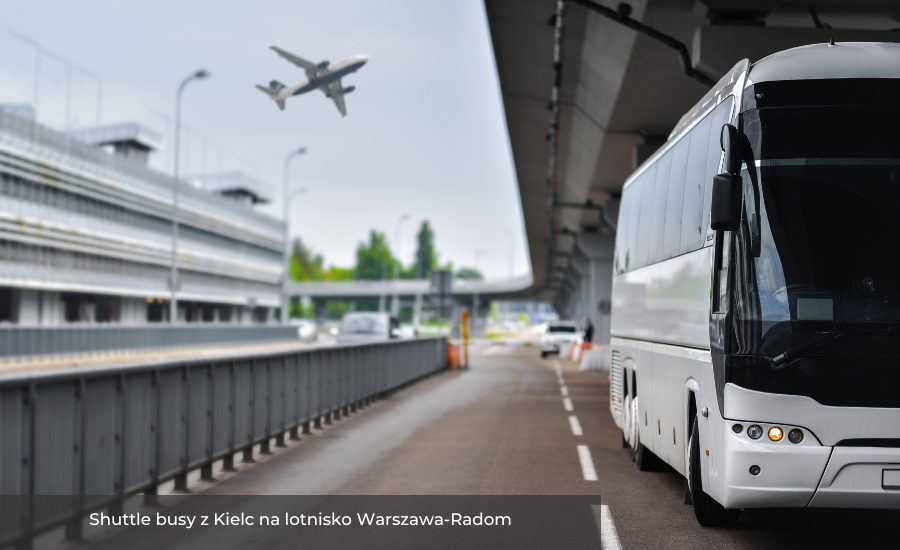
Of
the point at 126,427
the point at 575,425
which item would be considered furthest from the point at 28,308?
the point at 126,427

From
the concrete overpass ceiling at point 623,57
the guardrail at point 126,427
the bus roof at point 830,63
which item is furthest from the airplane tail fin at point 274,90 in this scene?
the bus roof at point 830,63

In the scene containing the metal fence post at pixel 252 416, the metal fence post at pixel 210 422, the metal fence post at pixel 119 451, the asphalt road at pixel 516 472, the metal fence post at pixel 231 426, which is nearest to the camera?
the metal fence post at pixel 119 451

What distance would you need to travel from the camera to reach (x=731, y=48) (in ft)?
45.5

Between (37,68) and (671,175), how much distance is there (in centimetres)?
5626

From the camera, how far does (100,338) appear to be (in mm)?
34250

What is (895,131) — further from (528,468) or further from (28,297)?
(28,297)

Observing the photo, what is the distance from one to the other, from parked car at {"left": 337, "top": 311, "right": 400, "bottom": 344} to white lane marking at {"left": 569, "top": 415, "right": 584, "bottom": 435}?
17.2 metres

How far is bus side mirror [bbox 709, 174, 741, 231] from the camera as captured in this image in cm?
636

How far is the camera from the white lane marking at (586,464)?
9.90 m

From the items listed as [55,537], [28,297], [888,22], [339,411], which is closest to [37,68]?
[28,297]

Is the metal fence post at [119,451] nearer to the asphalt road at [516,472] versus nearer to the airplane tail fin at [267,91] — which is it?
the asphalt road at [516,472]

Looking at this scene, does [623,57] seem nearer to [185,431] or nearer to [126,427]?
[185,431]

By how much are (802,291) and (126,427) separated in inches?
196

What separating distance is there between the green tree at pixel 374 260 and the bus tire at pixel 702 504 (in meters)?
151
